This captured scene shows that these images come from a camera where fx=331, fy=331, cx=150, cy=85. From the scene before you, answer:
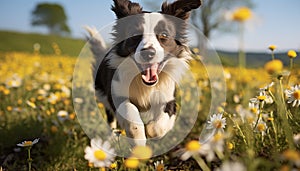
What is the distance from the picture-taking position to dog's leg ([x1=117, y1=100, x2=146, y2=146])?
8.88 feet

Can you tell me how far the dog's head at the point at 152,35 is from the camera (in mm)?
2838

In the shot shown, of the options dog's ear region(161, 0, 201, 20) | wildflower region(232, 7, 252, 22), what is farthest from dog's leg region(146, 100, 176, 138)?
wildflower region(232, 7, 252, 22)

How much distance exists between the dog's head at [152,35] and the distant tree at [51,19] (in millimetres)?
50946

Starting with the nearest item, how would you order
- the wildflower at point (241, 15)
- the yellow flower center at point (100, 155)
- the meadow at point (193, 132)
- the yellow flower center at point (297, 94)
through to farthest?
the wildflower at point (241, 15)
the yellow flower center at point (100, 155)
the meadow at point (193, 132)
the yellow flower center at point (297, 94)

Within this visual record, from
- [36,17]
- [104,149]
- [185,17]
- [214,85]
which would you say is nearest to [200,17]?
[214,85]

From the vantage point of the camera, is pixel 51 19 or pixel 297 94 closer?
pixel 297 94

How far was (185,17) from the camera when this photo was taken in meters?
3.26

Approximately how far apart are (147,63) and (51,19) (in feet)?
172

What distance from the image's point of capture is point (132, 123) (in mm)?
2756

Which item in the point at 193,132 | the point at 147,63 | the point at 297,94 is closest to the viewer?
the point at 297,94

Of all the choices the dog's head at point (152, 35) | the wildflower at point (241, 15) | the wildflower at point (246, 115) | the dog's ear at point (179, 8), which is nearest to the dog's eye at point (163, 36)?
the dog's head at point (152, 35)

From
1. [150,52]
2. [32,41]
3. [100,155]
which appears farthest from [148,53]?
[32,41]

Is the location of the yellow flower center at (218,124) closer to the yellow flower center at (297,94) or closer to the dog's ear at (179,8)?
the yellow flower center at (297,94)

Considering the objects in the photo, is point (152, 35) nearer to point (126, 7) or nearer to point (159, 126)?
point (126, 7)
